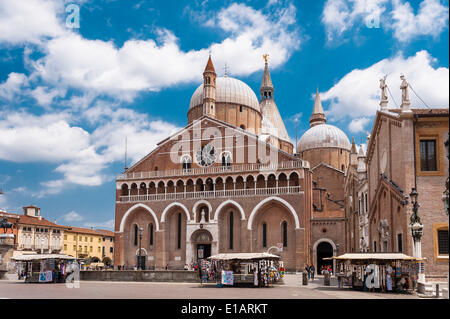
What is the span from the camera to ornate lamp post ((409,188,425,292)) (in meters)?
22.1

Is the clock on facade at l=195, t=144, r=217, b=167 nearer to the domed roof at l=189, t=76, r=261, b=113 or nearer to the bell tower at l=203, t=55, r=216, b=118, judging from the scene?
the bell tower at l=203, t=55, r=216, b=118

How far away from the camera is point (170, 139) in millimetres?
53125

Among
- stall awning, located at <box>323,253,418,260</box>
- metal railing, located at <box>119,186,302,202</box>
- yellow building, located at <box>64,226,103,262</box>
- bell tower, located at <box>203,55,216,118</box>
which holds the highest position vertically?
bell tower, located at <box>203,55,216,118</box>

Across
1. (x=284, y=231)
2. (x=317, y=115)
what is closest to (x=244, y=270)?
(x=284, y=231)

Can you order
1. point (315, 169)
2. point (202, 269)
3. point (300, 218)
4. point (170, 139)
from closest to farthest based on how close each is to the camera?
1. point (202, 269)
2. point (300, 218)
3. point (170, 139)
4. point (315, 169)

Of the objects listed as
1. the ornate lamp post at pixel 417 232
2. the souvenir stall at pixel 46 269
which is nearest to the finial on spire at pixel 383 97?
the ornate lamp post at pixel 417 232

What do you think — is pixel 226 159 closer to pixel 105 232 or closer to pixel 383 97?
pixel 383 97

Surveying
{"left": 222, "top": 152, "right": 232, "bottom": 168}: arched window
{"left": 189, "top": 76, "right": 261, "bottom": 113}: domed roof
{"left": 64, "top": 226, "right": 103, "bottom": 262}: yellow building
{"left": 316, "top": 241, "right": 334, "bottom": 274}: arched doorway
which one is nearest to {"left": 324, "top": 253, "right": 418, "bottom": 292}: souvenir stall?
{"left": 316, "top": 241, "right": 334, "bottom": 274}: arched doorway

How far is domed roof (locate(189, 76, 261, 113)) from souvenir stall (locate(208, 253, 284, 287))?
33.7 m

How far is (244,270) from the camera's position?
29328 mm

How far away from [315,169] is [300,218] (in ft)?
56.7

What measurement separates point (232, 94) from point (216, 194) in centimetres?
1683
